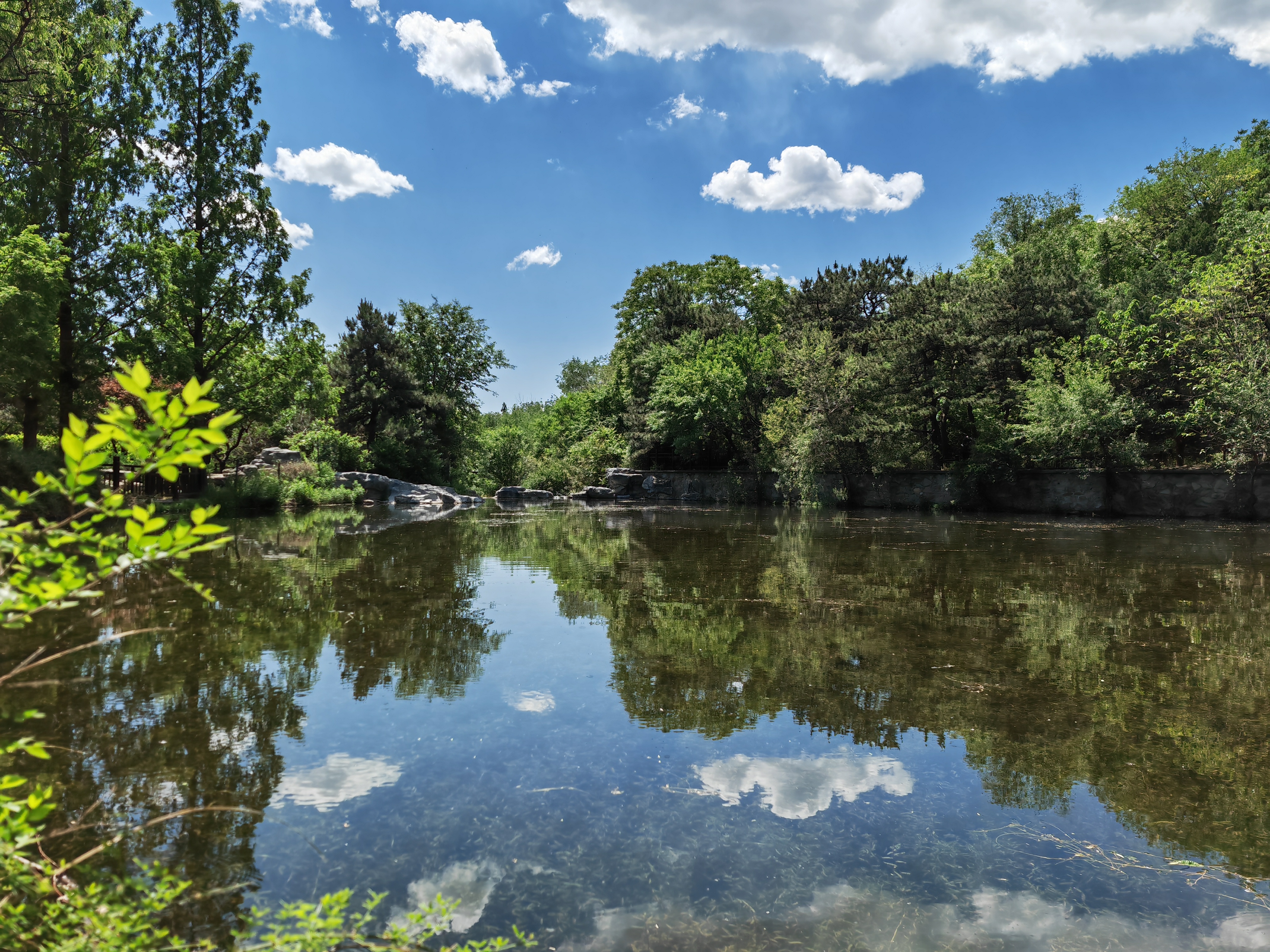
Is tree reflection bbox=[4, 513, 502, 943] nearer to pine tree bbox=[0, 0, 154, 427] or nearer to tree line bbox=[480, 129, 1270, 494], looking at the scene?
pine tree bbox=[0, 0, 154, 427]

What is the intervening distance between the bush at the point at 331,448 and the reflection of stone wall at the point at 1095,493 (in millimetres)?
24195

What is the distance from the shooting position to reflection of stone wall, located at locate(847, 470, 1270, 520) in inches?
791

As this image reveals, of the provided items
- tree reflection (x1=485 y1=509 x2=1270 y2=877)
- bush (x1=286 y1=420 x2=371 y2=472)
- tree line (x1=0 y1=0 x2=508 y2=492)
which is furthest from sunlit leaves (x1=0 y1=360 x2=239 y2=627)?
Result: bush (x1=286 y1=420 x2=371 y2=472)

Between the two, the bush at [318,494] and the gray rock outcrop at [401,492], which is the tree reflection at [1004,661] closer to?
the bush at [318,494]

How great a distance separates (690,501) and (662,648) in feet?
92.5

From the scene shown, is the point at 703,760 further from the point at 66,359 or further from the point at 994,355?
the point at 994,355

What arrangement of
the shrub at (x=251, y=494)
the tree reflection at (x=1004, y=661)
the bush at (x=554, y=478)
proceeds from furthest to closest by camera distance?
the bush at (x=554, y=478)
the shrub at (x=251, y=494)
the tree reflection at (x=1004, y=661)

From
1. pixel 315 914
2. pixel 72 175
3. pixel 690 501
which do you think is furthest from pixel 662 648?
pixel 690 501

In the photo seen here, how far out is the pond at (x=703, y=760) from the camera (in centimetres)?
259

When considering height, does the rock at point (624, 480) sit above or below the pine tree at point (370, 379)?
below

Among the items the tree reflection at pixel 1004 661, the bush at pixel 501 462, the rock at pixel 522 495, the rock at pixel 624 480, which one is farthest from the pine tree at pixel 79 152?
the bush at pixel 501 462

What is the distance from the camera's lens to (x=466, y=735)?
4156 millimetres

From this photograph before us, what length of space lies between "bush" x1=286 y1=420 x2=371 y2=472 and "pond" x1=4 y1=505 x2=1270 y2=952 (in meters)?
23.1

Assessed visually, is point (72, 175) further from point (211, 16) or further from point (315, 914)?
point (315, 914)
